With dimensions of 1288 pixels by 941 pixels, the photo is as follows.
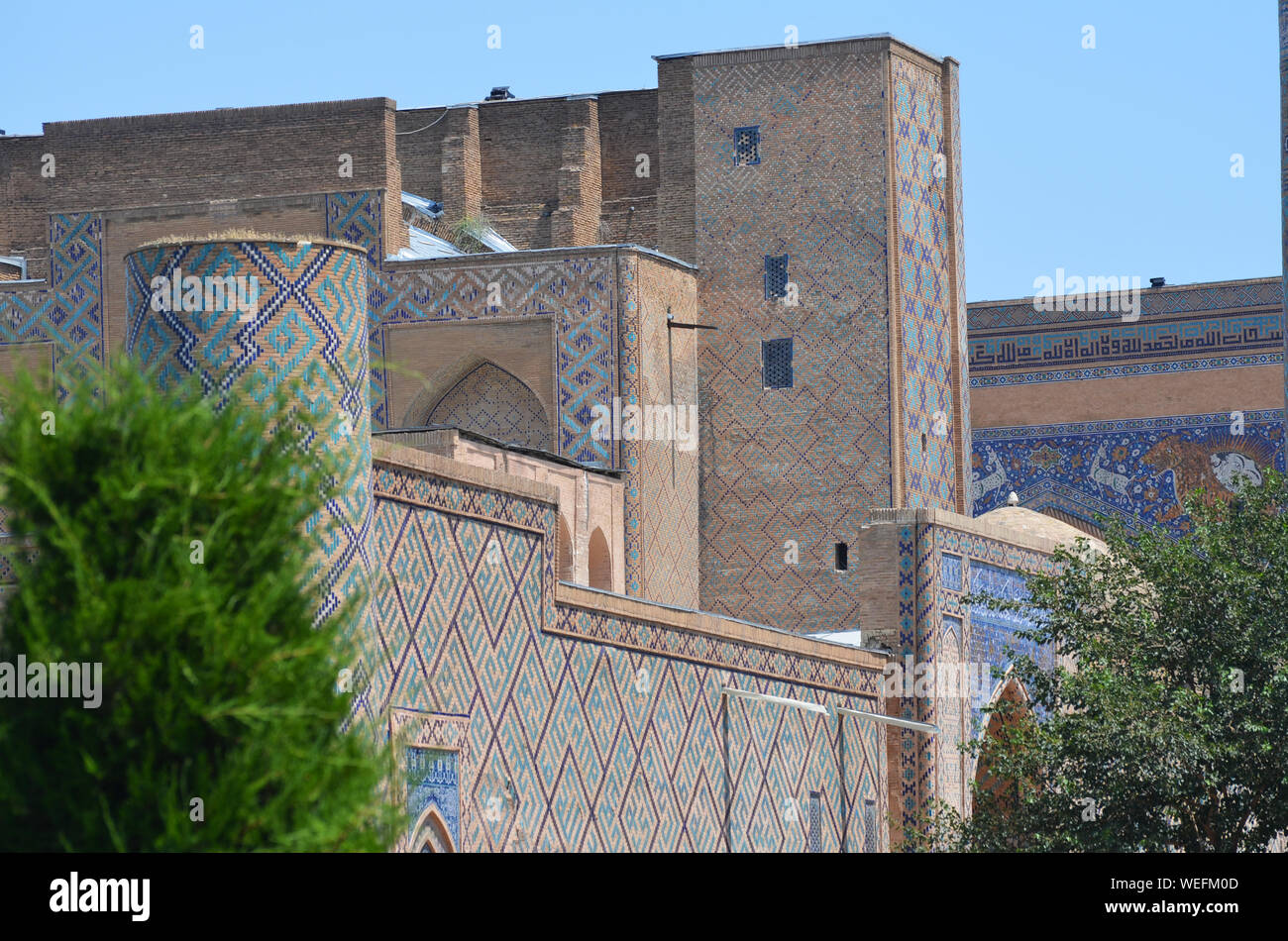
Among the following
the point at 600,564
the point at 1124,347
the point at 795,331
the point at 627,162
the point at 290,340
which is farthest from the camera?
the point at 1124,347

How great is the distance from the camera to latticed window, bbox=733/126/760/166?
23.4m

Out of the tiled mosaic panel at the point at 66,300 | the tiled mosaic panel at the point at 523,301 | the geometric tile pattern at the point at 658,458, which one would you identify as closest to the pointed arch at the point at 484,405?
the tiled mosaic panel at the point at 523,301

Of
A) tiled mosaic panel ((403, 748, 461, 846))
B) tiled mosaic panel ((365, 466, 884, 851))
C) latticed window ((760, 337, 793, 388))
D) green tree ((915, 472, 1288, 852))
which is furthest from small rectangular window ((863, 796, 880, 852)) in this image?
latticed window ((760, 337, 793, 388))

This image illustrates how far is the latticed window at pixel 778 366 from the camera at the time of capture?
23141mm

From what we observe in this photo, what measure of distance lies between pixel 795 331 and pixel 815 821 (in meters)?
8.39

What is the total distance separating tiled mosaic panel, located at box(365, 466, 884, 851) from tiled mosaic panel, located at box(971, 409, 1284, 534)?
527 inches

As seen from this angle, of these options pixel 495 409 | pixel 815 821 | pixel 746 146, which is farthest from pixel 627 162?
pixel 815 821

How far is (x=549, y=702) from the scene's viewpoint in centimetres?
1239

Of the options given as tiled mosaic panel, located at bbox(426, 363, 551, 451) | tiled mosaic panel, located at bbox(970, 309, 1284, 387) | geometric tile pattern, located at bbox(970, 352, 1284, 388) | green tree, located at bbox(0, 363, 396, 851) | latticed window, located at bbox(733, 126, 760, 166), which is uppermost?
latticed window, located at bbox(733, 126, 760, 166)

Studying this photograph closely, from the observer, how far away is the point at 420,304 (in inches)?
867

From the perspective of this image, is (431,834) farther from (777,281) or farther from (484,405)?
(777,281)

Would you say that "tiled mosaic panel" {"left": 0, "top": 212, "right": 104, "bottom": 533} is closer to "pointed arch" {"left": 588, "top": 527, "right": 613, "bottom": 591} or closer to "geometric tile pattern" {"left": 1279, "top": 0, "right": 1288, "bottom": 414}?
"pointed arch" {"left": 588, "top": 527, "right": 613, "bottom": 591}

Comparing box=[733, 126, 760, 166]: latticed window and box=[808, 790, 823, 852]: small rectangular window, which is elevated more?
box=[733, 126, 760, 166]: latticed window
